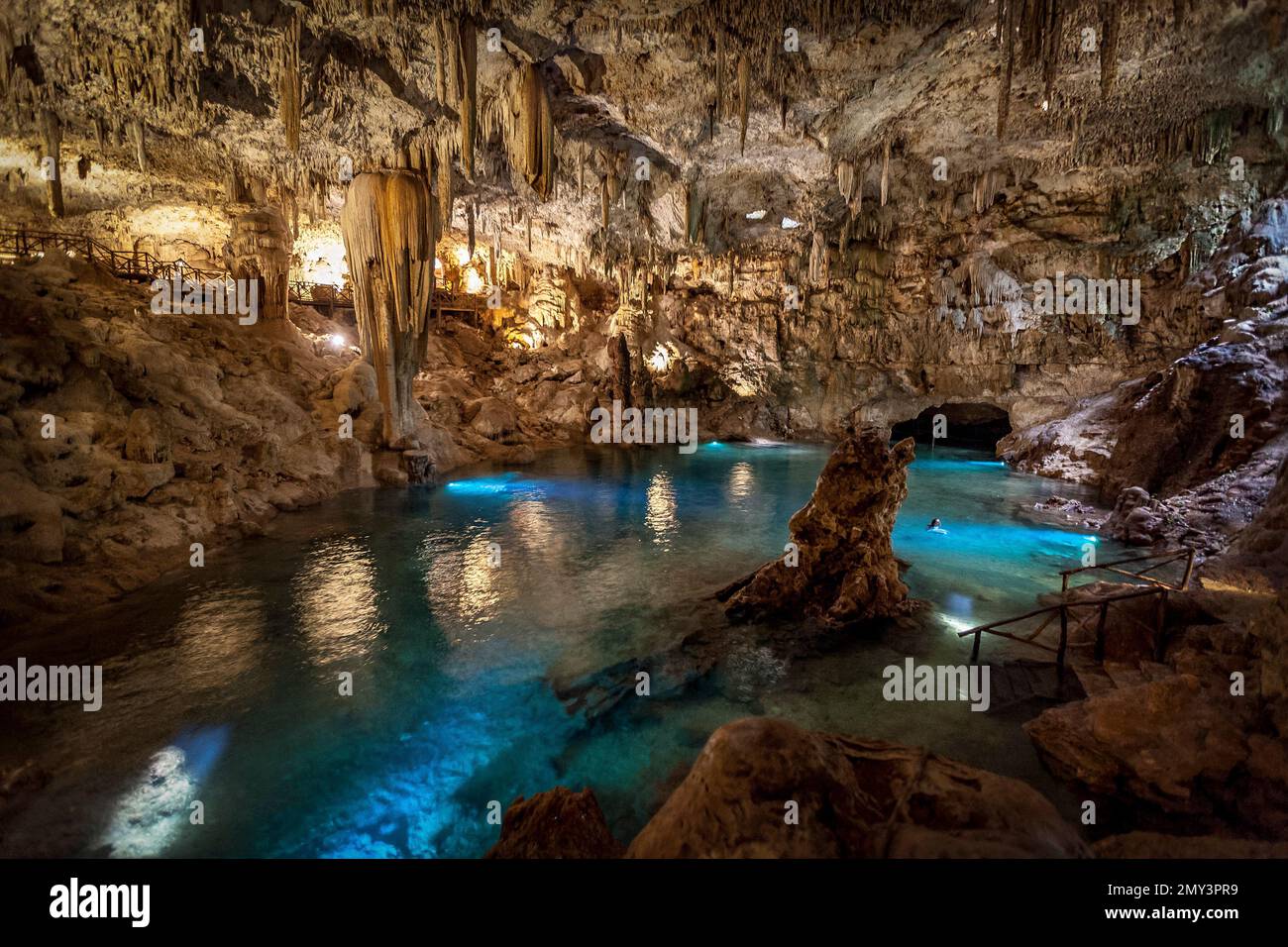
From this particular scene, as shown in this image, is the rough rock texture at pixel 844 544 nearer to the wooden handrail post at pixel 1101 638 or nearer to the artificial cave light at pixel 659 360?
the wooden handrail post at pixel 1101 638

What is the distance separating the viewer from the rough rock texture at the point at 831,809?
2.26m

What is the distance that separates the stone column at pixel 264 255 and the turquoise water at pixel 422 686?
867 centimetres

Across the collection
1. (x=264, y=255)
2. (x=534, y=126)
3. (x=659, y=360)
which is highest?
(x=534, y=126)

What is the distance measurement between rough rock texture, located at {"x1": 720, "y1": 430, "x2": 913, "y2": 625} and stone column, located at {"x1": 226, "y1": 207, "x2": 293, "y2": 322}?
15974 mm

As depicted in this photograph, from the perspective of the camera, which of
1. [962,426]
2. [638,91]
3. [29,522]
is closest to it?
[29,522]

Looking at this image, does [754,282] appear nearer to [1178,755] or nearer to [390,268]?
[390,268]

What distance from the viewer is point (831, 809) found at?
97.2 inches

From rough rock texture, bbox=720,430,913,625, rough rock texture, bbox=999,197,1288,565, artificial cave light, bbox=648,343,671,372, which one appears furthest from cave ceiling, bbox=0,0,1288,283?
artificial cave light, bbox=648,343,671,372

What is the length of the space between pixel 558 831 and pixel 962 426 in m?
33.4

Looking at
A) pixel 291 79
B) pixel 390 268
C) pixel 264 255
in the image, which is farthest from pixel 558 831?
pixel 264 255
